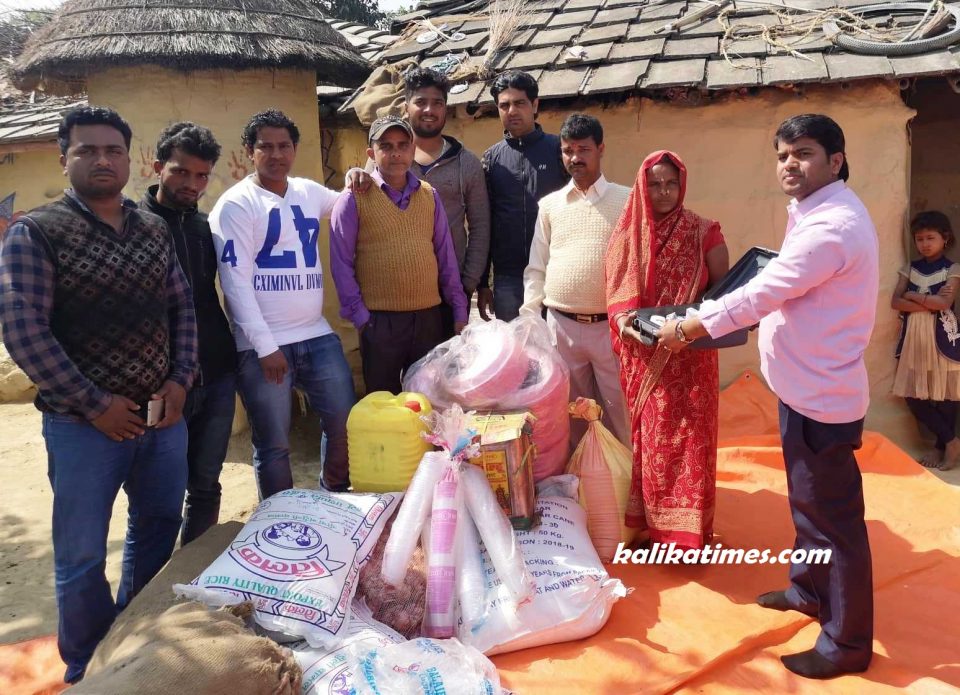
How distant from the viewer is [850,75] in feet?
13.6

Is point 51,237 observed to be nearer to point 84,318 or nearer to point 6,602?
point 84,318

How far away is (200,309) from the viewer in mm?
3090

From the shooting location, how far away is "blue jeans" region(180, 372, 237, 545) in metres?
3.13

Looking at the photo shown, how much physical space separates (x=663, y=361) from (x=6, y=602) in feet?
11.3

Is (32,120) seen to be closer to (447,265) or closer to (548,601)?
(447,265)

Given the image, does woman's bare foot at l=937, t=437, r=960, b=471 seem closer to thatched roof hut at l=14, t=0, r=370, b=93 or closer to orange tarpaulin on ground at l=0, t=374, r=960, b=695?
orange tarpaulin on ground at l=0, t=374, r=960, b=695

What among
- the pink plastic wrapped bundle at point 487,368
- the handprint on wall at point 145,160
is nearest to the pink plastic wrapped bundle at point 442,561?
Result: the pink plastic wrapped bundle at point 487,368

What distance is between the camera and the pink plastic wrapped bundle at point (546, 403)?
3.33 metres

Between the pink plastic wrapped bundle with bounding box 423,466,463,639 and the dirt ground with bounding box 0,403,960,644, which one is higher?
the pink plastic wrapped bundle with bounding box 423,466,463,639

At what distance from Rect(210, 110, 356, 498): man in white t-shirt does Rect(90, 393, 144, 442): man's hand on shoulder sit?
0.66 meters

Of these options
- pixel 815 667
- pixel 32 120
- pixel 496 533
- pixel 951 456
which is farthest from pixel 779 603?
pixel 32 120

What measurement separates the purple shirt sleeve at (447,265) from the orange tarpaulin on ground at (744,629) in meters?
1.52

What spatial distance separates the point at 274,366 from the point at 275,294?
1.08ft

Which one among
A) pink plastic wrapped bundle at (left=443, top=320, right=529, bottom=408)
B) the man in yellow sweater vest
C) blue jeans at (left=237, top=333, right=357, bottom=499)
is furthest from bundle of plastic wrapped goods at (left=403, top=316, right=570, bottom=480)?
blue jeans at (left=237, top=333, right=357, bottom=499)
